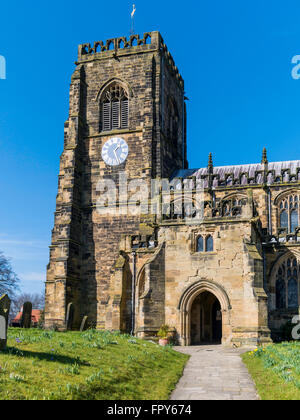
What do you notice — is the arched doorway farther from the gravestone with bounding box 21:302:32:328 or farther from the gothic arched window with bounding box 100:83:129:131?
the gothic arched window with bounding box 100:83:129:131

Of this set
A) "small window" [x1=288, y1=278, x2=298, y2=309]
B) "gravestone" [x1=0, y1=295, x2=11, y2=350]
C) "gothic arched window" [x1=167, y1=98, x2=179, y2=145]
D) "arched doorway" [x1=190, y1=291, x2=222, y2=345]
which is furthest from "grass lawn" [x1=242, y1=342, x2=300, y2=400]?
"gothic arched window" [x1=167, y1=98, x2=179, y2=145]

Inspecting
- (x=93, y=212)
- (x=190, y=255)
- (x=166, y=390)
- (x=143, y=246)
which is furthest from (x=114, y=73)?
A: (x=166, y=390)

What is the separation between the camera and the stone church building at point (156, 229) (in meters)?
27.2

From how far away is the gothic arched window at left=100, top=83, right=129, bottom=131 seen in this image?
40.9 m

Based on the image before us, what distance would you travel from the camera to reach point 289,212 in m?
36.4

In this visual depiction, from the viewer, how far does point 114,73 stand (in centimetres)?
4159

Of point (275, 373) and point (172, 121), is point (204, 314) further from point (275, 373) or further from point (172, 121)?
point (172, 121)

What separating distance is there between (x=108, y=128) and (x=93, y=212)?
6891mm

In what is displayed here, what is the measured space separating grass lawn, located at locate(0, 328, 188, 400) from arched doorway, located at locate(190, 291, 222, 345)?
34.7ft

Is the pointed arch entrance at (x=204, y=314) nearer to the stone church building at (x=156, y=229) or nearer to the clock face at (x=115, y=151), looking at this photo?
the stone church building at (x=156, y=229)

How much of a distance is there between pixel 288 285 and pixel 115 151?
1636 centimetres

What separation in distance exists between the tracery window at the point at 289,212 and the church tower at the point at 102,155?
9.02 meters

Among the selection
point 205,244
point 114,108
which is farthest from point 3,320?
point 114,108

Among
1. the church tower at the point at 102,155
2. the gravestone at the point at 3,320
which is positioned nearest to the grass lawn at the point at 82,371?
the gravestone at the point at 3,320
